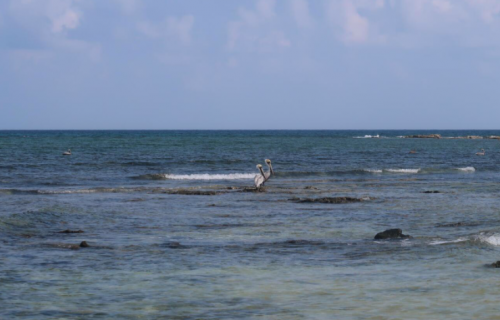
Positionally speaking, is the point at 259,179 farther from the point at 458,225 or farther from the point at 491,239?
the point at 491,239

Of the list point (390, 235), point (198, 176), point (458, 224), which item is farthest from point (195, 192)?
point (390, 235)

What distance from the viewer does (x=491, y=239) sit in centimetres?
1341

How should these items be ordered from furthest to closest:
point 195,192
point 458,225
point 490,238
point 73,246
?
point 195,192, point 458,225, point 490,238, point 73,246

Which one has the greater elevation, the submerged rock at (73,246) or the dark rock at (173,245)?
the submerged rock at (73,246)

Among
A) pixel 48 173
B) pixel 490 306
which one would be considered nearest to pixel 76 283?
pixel 490 306

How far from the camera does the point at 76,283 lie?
9.80 meters

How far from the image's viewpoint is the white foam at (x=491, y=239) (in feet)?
43.4

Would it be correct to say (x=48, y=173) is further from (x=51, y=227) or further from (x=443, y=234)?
(x=443, y=234)

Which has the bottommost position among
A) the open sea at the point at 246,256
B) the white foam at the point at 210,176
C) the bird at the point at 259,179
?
the white foam at the point at 210,176

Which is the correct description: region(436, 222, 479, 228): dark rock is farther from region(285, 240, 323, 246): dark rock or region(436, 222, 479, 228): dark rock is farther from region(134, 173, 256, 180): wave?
region(134, 173, 256, 180): wave

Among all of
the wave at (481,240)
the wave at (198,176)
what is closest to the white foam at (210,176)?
the wave at (198,176)

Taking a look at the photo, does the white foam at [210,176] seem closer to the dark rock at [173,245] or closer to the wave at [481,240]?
the dark rock at [173,245]

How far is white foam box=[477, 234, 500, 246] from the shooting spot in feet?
43.4

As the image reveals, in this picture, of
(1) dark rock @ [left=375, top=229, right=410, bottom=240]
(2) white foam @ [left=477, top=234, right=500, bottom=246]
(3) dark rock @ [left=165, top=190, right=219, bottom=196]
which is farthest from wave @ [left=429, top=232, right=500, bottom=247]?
(3) dark rock @ [left=165, top=190, right=219, bottom=196]
